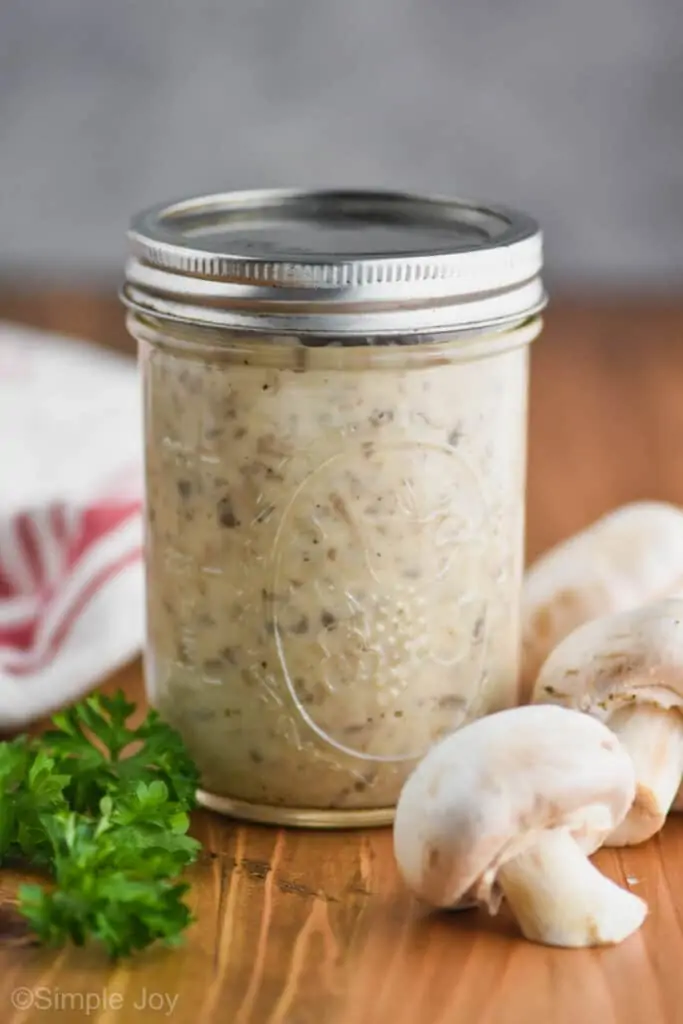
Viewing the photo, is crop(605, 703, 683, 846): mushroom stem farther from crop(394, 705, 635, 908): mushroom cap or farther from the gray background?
the gray background

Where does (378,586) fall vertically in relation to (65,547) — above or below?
above

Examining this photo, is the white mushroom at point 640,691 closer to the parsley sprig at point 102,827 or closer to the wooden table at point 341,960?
the wooden table at point 341,960

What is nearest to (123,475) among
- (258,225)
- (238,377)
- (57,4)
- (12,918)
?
(258,225)

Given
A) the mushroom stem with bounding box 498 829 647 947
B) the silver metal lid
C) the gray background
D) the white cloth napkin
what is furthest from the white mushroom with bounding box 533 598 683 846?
the gray background

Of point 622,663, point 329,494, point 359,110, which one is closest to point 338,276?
point 329,494

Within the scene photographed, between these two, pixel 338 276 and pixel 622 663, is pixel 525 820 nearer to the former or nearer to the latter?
pixel 622 663

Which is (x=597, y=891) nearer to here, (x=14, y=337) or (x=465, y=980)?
(x=465, y=980)
